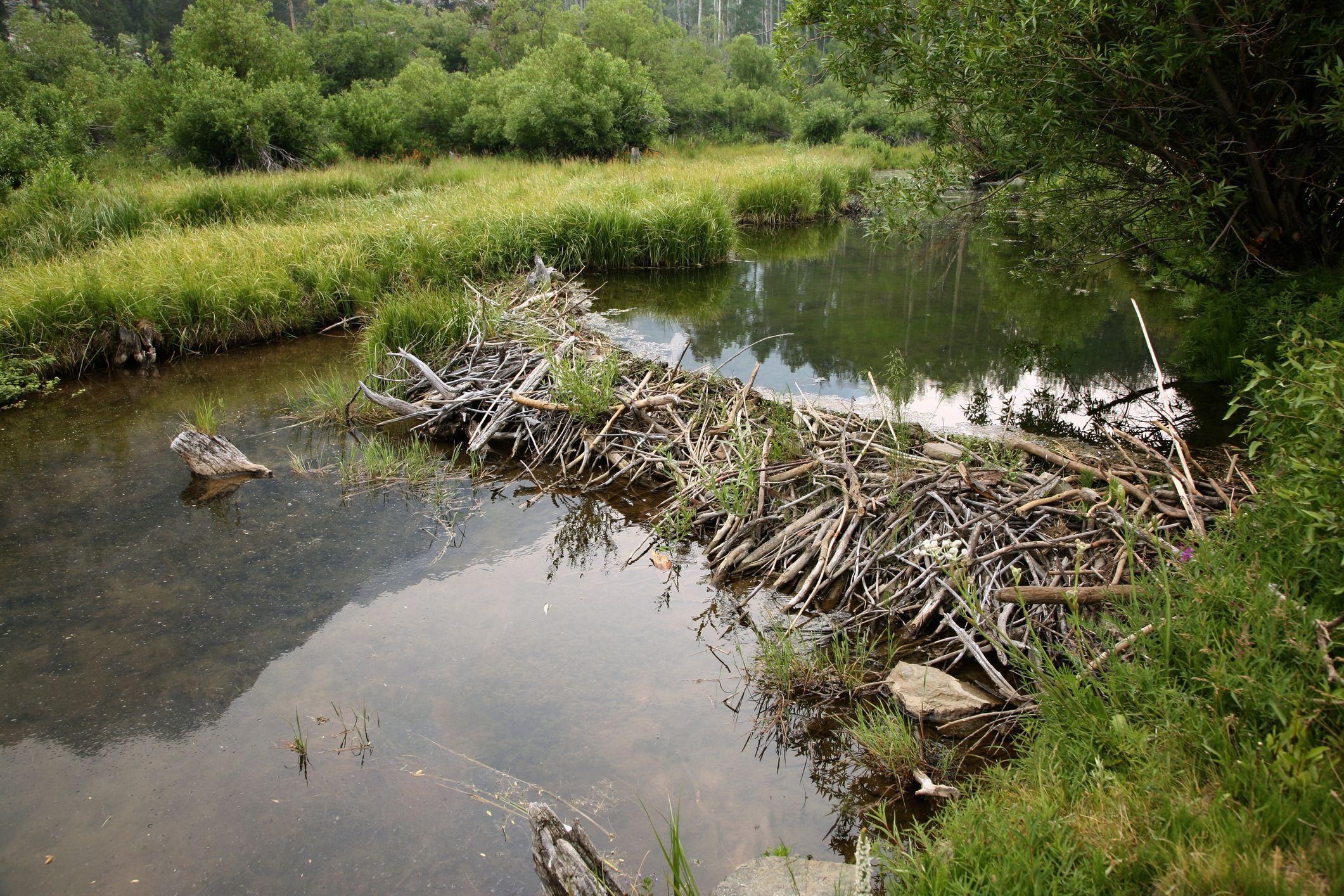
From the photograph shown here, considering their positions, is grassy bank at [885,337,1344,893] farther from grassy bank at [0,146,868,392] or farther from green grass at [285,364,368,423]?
grassy bank at [0,146,868,392]

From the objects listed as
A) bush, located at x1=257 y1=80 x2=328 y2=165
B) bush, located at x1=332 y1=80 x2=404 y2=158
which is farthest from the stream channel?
bush, located at x1=332 y1=80 x2=404 y2=158

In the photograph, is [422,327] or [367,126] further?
[367,126]

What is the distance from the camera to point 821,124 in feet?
117

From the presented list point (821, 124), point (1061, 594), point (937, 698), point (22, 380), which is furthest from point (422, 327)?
point (821, 124)

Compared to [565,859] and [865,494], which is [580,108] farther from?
[565,859]

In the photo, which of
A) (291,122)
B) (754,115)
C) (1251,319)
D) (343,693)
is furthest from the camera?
(754,115)

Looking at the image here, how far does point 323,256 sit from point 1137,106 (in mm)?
9388

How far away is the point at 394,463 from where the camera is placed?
6.42m

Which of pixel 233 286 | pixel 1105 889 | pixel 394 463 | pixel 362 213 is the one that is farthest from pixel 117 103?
pixel 1105 889

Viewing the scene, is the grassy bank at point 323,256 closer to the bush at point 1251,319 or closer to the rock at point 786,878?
the bush at point 1251,319

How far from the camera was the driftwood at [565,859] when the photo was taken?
2396mm

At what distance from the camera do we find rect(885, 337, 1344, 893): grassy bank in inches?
76.6

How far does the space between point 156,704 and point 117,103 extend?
1508 inches

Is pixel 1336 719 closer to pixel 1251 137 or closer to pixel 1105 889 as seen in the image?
pixel 1105 889
